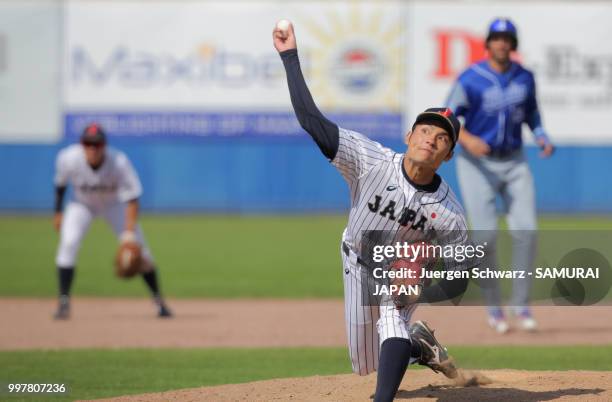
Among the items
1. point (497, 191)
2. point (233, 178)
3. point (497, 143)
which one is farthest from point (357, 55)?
point (497, 143)

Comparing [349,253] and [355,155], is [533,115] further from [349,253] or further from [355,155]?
[355,155]

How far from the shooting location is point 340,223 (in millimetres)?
19938

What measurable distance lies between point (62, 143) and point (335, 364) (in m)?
15.2

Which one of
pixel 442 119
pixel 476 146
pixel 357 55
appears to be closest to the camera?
pixel 442 119

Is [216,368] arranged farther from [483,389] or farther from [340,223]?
[340,223]

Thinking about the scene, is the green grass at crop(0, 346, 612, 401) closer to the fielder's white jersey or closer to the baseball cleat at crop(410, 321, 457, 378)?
the baseball cleat at crop(410, 321, 457, 378)

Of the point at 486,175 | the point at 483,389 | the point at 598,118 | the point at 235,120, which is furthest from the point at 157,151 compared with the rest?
the point at 483,389

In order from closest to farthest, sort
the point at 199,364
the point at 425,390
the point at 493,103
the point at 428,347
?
the point at 428,347
the point at 425,390
the point at 199,364
the point at 493,103

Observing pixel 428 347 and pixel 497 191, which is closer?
pixel 428 347

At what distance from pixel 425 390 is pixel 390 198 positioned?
1.24 m

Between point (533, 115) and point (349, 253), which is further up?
point (533, 115)

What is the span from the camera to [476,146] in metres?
8.20

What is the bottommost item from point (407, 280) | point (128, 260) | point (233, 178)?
point (233, 178)

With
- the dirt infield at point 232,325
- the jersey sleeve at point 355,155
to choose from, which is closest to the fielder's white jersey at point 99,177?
the dirt infield at point 232,325
